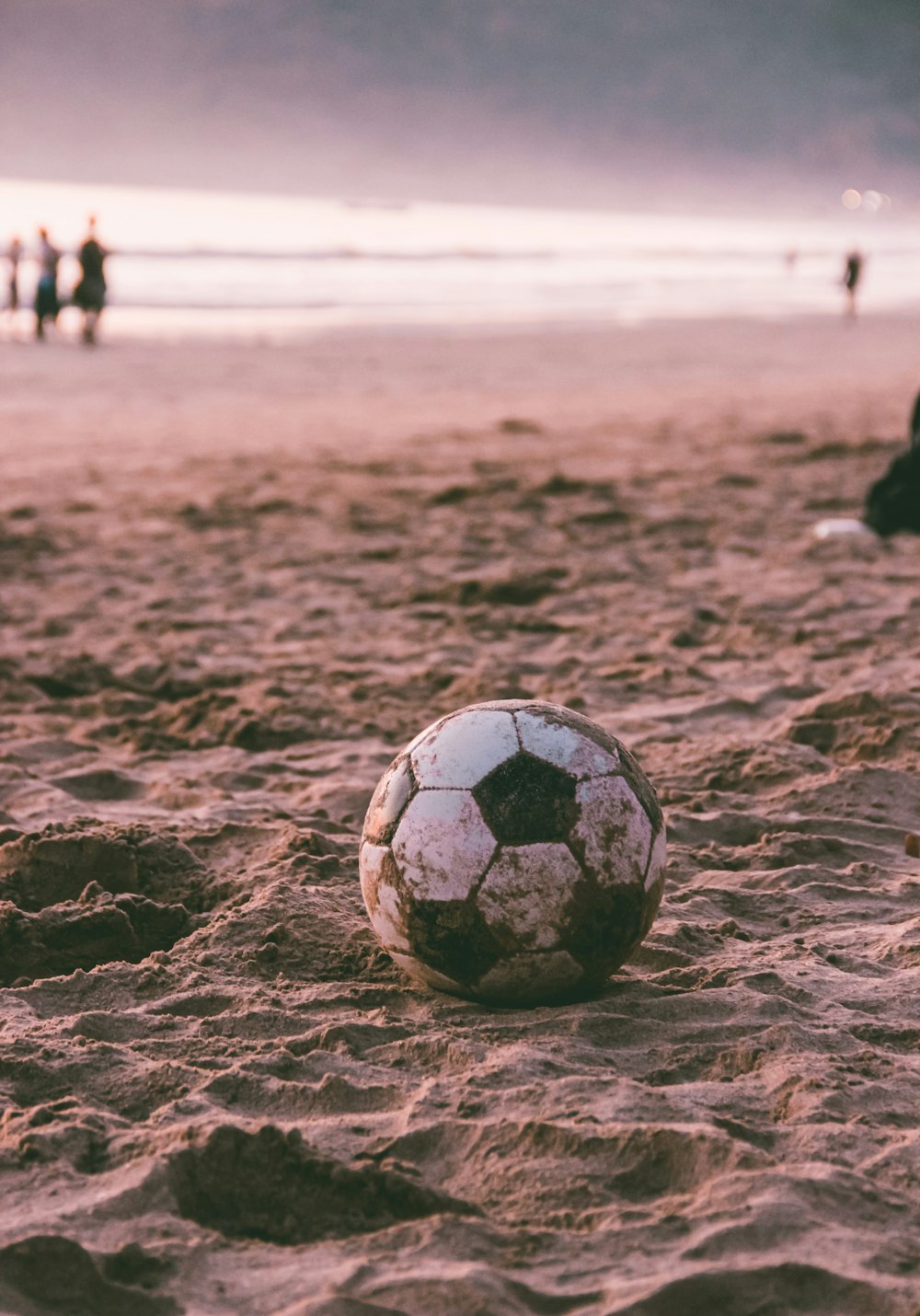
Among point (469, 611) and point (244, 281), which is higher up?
point (244, 281)

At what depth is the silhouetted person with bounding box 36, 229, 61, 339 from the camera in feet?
69.2

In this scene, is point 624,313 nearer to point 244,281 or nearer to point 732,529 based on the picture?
point 244,281

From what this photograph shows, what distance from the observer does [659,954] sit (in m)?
3.46

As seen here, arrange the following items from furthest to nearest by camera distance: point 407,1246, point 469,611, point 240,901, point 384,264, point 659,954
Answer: point 384,264 < point 469,611 < point 240,901 < point 659,954 < point 407,1246

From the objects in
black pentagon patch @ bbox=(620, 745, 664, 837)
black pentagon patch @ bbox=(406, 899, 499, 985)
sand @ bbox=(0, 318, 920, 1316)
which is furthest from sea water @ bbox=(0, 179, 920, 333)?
black pentagon patch @ bbox=(406, 899, 499, 985)

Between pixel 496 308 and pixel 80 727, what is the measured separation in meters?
26.7

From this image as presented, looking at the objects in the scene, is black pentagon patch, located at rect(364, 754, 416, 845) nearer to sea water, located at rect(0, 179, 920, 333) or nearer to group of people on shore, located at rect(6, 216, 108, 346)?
group of people on shore, located at rect(6, 216, 108, 346)

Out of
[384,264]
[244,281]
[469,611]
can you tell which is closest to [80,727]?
[469,611]

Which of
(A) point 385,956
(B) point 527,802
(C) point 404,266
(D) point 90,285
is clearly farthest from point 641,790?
(C) point 404,266

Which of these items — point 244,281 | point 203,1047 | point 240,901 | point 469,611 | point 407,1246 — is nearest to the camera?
point 407,1246

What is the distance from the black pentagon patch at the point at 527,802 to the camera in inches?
121

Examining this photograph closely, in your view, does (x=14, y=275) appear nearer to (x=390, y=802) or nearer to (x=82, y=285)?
(x=82, y=285)

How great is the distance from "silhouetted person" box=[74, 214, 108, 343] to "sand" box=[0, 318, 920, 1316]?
1190 cm

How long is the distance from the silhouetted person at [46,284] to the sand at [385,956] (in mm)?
12425
